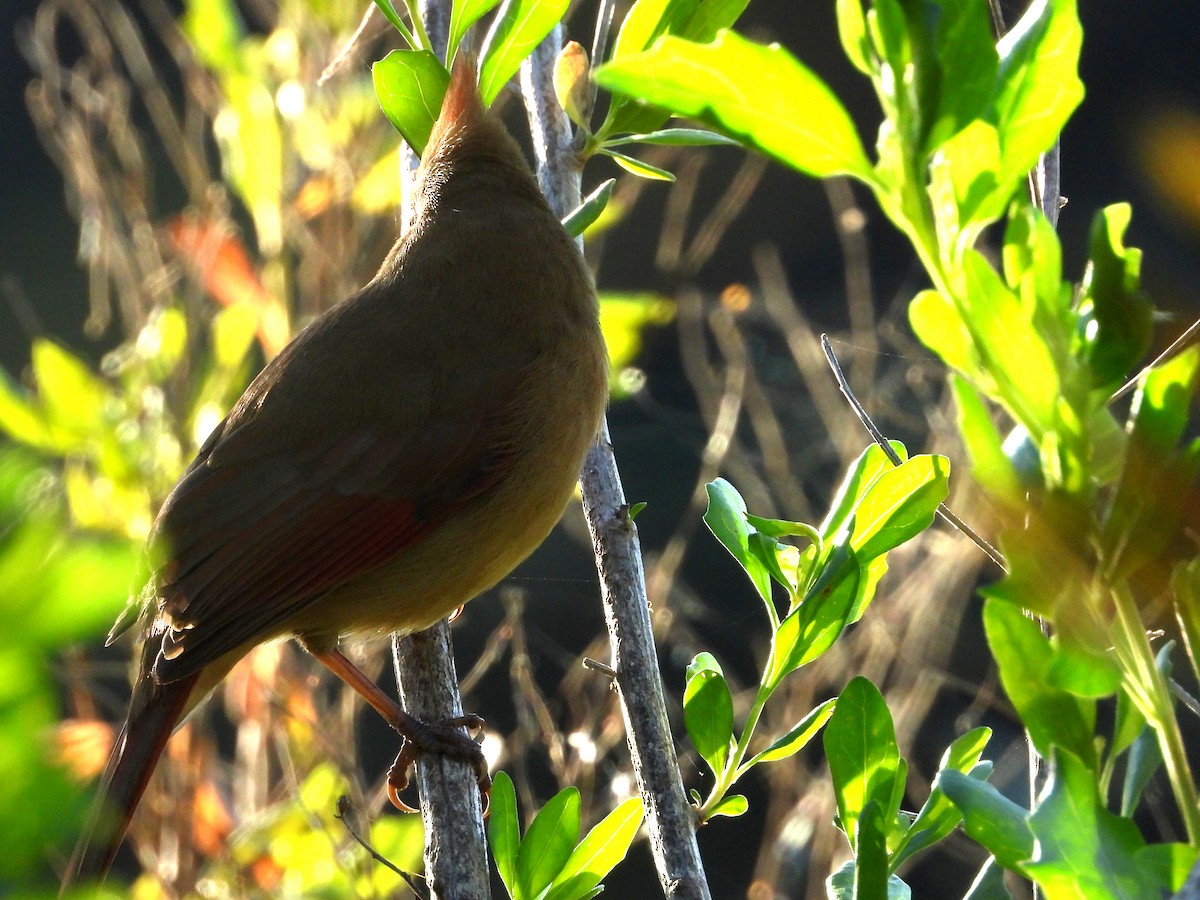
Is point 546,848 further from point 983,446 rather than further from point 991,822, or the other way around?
point 983,446

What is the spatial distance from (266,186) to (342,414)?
37.9 inches

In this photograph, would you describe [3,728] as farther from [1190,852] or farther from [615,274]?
[615,274]

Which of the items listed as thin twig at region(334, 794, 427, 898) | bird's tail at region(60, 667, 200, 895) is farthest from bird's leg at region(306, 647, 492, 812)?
bird's tail at region(60, 667, 200, 895)

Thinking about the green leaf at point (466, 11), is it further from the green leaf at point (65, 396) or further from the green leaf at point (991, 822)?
the green leaf at point (65, 396)

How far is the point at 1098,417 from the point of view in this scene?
2.15 ft

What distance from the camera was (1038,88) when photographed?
0.66 metres

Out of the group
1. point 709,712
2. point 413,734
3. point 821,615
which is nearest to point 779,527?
point 821,615

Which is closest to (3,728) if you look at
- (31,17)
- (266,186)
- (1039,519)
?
(1039,519)

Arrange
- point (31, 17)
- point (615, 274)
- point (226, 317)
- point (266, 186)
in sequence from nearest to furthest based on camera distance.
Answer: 1. point (226, 317)
2. point (266, 186)
3. point (615, 274)
4. point (31, 17)

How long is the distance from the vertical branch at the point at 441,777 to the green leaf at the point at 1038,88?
1.10m

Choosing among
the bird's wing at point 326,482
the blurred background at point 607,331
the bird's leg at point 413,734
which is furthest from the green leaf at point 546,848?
the bird's wing at point 326,482

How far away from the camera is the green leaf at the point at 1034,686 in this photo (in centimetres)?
68

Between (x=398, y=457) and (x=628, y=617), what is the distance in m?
1.02

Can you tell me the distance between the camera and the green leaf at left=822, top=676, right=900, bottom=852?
0.99m
